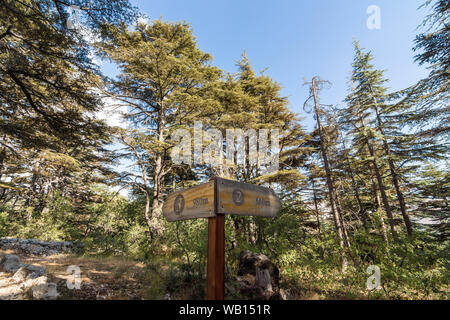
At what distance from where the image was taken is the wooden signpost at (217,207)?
1825 millimetres

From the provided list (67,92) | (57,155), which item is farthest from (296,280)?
(57,155)

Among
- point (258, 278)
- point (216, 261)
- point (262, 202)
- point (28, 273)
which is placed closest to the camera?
point (216, 261)

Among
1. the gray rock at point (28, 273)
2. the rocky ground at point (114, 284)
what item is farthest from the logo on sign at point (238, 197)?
the gray rock at point (28, 273)

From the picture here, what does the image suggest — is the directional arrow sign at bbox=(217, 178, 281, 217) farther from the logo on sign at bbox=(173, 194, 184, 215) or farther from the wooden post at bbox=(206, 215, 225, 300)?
the logo on sign at bbox=(173, 194, 184, 215)

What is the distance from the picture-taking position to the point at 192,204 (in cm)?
212

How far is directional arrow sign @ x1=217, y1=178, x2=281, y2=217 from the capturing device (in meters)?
1.93

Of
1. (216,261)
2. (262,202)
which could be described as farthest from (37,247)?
(262,202)

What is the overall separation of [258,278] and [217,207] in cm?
223

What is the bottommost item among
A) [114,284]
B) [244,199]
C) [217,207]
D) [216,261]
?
[114,284]

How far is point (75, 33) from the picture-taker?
19.4ft

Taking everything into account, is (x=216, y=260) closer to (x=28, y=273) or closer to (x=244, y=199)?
(x=244, y=199)

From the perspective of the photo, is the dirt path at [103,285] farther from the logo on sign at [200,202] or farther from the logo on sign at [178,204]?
the logo on sign at [200,202]
